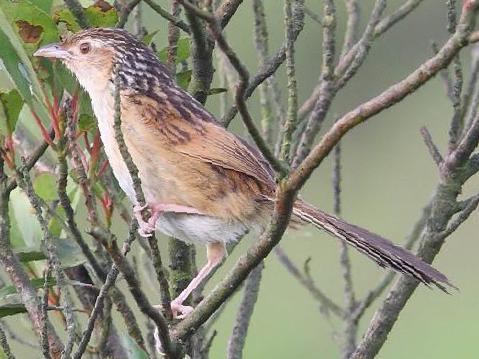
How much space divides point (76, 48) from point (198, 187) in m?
0.62

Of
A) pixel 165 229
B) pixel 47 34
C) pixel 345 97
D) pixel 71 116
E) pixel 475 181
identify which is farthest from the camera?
pixel 345 97

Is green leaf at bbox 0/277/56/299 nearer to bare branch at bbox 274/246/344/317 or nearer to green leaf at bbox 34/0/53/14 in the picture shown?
green leaf at bbox 34/0/53/14

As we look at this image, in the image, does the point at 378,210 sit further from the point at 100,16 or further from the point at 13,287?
the point at 13,287

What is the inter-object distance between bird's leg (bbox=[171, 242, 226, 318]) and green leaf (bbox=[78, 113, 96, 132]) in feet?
1.91

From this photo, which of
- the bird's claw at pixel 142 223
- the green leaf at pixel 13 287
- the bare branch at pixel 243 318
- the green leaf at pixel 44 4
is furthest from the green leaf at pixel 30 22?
the bare branch at pixel 243 318

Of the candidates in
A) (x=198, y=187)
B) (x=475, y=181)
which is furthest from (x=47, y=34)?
(x=475, y=181)

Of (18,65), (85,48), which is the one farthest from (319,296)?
(18,65)

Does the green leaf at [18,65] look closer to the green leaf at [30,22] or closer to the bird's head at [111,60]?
the green leaf at [30,22]

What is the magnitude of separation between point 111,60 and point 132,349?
105 centimetres

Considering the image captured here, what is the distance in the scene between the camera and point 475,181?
487 inches

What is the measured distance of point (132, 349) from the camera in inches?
143

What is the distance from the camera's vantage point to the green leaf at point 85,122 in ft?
11.9

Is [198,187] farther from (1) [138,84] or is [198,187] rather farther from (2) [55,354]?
(2) [55,354]

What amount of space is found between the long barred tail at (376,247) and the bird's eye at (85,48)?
0.88m
